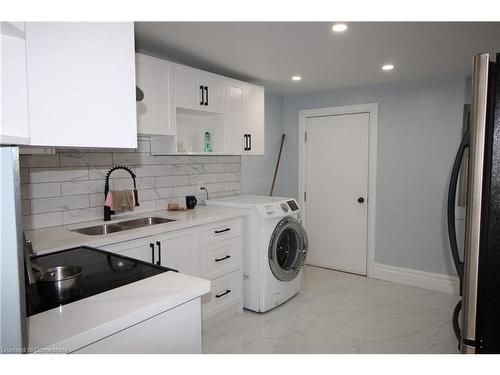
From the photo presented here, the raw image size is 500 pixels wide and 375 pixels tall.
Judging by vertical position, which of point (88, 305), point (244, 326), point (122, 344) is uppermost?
point (88, 305)

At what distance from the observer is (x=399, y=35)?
2463mm

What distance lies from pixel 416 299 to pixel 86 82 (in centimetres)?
365

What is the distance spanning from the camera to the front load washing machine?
10.7ft

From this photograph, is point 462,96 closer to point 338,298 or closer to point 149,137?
point 338,298

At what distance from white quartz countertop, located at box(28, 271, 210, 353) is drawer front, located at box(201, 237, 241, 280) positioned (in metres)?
1.49

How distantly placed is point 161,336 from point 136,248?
1.18m

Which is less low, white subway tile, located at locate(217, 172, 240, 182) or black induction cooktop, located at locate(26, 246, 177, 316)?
white subway tile, located at locate(217, 172, 240, 182)

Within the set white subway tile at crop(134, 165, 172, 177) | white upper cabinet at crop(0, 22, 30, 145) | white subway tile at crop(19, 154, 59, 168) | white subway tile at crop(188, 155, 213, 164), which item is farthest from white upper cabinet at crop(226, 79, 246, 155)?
white upper cabinet at crop(0, 22, 30, 145)

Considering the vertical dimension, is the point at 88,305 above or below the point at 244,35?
below

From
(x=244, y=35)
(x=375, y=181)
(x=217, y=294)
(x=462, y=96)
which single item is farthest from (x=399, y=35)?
(x=217, y=294)

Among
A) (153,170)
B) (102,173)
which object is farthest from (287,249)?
(102,173)

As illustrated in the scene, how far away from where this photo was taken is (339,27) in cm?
231

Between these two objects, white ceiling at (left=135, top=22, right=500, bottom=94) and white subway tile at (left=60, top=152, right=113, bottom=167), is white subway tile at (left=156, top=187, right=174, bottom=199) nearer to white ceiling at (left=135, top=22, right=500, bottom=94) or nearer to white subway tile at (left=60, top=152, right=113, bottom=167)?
white subway tile at (left=60, top=152, right=113, bottom=167)

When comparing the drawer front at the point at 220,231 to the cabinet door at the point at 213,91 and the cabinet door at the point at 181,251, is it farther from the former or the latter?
the cabinet door at the point at 213,91
